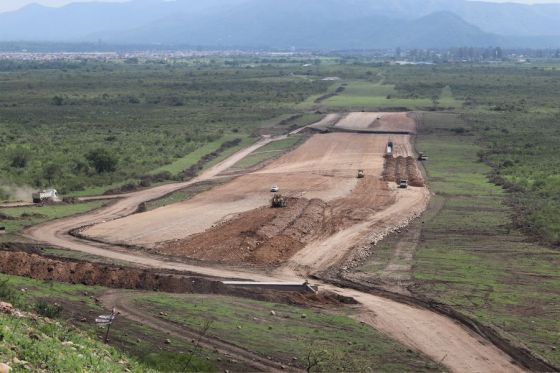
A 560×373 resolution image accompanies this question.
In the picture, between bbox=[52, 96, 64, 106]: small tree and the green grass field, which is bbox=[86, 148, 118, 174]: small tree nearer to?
the green grass field

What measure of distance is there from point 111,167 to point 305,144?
3102cm

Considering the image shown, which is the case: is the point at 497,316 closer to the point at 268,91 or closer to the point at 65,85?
the point at 268,91

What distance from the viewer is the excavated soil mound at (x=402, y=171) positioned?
7494 centimetres

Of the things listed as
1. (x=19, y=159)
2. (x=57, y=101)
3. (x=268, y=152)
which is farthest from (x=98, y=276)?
(x=57, y=101)

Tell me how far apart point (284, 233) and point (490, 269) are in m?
12.8

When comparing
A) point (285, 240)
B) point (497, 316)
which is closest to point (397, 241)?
point (285, 240)

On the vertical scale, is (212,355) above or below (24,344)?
below

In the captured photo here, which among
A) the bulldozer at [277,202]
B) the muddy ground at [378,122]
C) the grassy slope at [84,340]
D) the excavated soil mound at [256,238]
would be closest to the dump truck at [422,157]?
the muddy ground at [378,122]

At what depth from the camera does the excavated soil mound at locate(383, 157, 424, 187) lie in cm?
7494

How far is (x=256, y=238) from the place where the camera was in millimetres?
49438

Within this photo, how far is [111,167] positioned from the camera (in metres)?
77.3

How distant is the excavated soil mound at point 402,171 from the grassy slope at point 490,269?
14.3ft

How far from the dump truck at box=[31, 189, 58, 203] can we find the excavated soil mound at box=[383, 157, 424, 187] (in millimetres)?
28646

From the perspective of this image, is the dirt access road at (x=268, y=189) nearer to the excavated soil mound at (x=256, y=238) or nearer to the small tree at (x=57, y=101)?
the excavated soil mound at (x=256, y=238)
